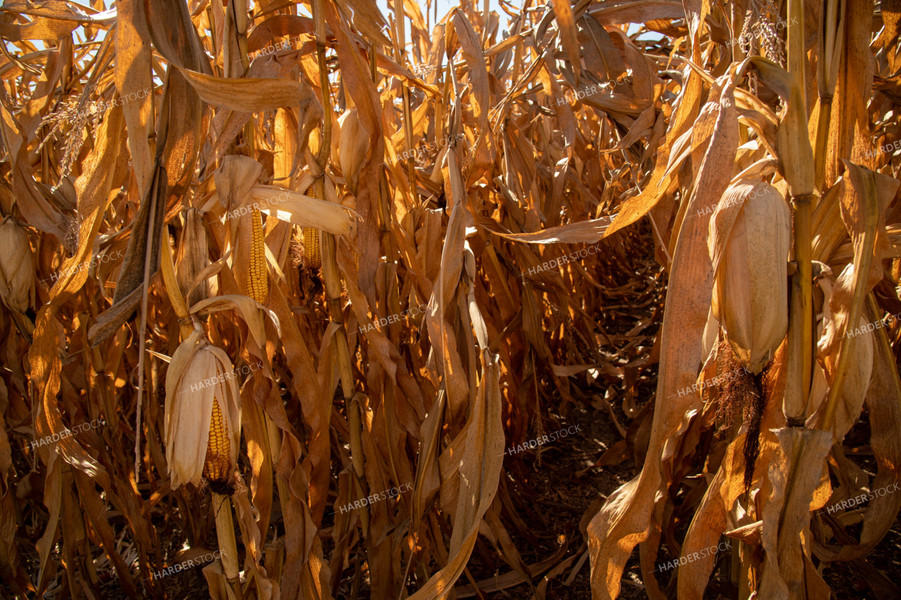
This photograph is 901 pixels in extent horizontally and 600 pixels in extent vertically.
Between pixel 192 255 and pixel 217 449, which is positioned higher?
pixel 192 255

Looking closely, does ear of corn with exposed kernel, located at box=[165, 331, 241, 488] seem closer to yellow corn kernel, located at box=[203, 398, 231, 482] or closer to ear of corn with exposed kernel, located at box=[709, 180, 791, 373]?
yellow corn kernel, located at box=[203, 398, 231, 482]

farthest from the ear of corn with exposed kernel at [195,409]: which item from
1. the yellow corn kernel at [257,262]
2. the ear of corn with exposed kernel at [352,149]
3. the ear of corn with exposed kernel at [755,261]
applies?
the ear of corn with exposed kernel at [755,261]

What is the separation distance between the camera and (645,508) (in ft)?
2.80

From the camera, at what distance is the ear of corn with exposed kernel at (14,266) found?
1383 millimetres

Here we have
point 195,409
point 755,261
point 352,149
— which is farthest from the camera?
point 352,149

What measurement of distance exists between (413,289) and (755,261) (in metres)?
0.95

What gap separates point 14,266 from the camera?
138cm

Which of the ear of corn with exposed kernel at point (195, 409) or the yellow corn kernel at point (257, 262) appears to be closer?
the ear of corn with exposed kernel at point (195, 409)

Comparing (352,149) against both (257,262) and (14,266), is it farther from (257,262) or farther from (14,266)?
(14,266)

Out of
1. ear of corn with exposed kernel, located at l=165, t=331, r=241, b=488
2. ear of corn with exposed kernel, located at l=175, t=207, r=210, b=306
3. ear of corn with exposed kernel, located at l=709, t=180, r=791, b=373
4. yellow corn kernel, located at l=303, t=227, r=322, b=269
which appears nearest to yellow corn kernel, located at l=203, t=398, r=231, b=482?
ear of corn with exposed kernel, located at l=165, t=331, r=241, b=488

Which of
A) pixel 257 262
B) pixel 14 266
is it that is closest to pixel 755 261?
pixel 257 262

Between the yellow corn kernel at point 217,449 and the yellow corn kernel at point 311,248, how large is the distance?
430 mm

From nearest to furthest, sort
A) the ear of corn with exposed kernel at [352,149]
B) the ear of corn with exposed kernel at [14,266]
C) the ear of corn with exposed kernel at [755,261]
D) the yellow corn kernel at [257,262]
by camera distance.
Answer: the ear of corn with exposed kernel at [755,261] → the yellow corn kernel at [257,262] → the ear of corn with exposed kernel at [352,149] → the ear of corn with exposed kernel at [14,266]

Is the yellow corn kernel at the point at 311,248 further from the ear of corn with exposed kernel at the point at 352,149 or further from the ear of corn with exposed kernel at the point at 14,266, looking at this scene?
the ear of corn with exposed kernel at the point at 14,266
